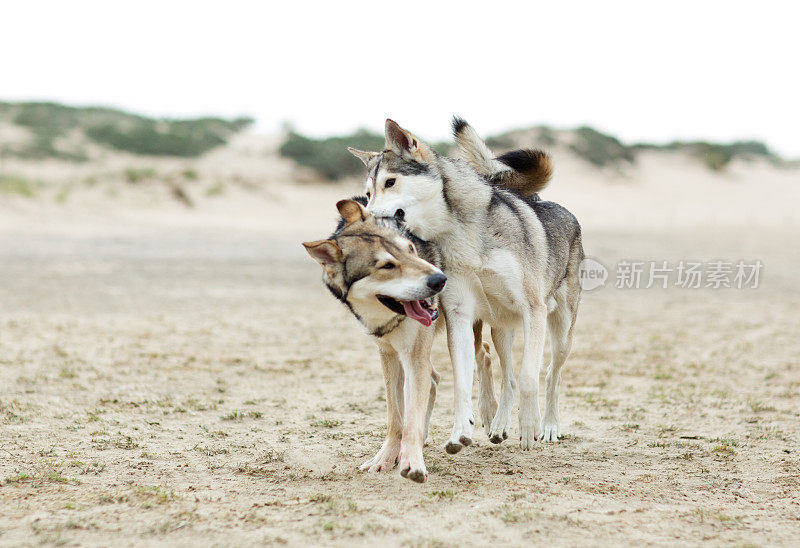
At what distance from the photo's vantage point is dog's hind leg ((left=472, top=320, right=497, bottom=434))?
5.41 m

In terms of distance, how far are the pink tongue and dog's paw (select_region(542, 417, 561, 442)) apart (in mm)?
1606

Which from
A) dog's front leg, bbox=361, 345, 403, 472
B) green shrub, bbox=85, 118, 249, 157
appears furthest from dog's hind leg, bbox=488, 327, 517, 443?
green shrub, bbox=85, 118, 249, 157

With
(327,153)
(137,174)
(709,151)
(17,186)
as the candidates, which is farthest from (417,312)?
(709,151)

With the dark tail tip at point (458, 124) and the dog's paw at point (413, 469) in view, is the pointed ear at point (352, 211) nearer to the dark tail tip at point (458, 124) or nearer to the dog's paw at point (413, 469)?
the dark tail tip at point (458, 124)

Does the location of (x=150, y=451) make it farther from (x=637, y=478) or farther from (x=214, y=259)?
(x=214, y=259)

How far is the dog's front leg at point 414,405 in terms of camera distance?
4.04 meters

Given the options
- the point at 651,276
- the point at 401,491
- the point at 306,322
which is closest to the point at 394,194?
the point at 401,491

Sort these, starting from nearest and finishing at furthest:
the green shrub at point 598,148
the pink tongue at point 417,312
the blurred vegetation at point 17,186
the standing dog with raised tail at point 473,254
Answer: the pink tongue at point 417,312 < the standing dog with raised tail at point 473,254 < the blurred vegetation at point 17,186 < the green shrub at point 598,148

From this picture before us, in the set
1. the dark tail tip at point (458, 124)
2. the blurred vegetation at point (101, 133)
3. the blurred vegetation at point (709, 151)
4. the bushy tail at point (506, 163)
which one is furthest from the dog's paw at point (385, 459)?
the blurred vegetation at point (709, 151)

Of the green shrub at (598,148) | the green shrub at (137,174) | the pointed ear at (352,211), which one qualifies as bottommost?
the green shrub at (137,174)

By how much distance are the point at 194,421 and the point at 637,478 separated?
9.92 feet

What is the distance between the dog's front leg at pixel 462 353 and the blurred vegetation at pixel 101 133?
23743 millimetres

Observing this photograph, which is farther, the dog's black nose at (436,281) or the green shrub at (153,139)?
the green shrub at (153,139)

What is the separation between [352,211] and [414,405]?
1.16m
